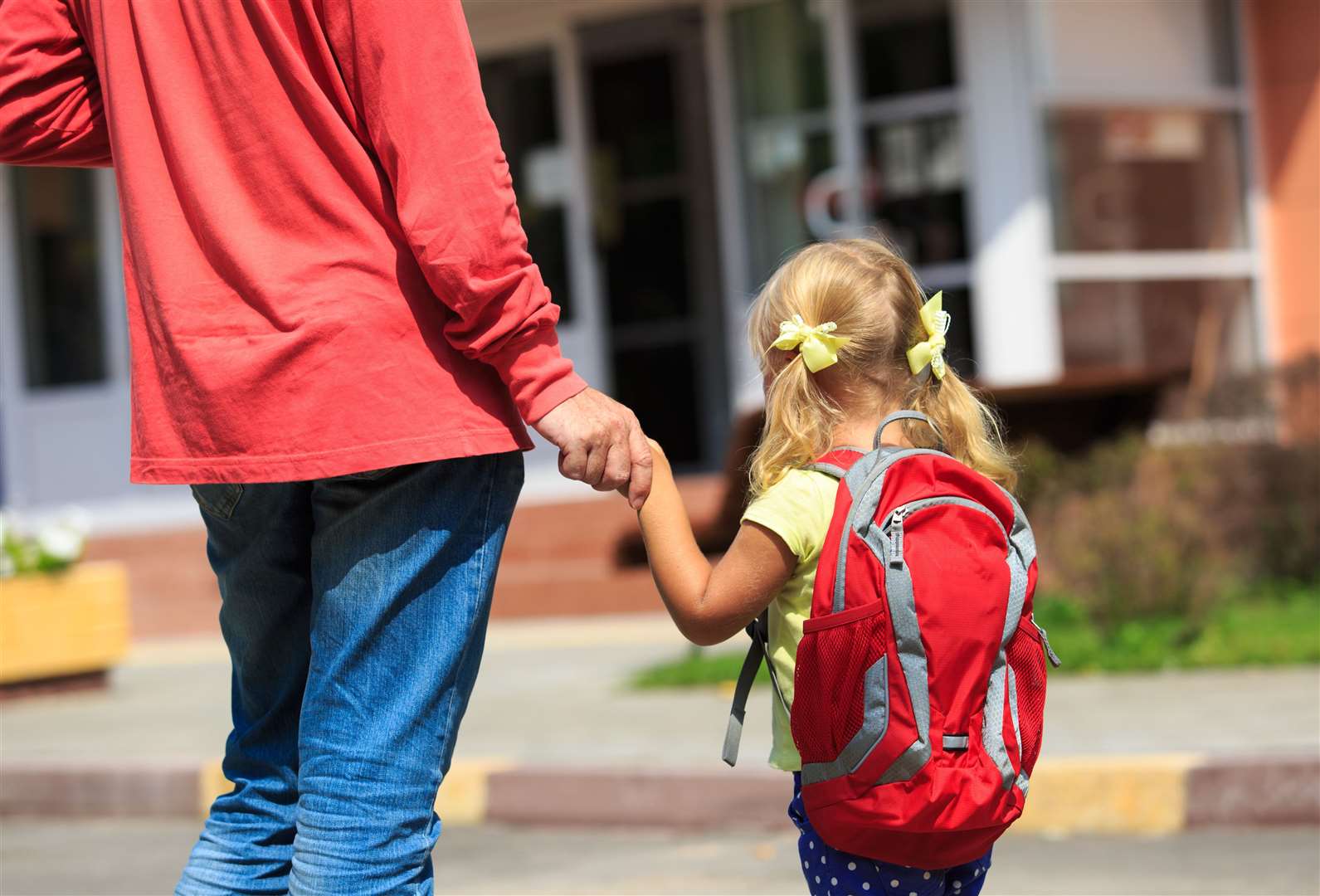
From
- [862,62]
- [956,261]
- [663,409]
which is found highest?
[862,62]

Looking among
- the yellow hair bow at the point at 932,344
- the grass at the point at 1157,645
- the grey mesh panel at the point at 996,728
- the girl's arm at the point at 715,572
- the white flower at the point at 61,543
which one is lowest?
the grass at the point at 1157,645

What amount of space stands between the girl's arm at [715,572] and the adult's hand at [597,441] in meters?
0.12

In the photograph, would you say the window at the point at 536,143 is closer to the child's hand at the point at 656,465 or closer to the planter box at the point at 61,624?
the planter box at the point at 61,624

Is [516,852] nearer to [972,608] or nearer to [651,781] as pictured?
[651,781]

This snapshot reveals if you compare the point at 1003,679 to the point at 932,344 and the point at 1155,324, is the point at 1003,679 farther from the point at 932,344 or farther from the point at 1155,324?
the point at 1155,324

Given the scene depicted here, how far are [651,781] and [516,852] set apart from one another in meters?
0.48

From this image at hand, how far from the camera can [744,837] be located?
16.2ft

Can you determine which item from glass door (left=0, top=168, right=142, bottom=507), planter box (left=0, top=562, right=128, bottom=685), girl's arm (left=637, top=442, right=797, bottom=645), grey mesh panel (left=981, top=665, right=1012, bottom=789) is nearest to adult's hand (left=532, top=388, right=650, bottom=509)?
girl's arm (left=637, top=442, right=797, bottom=645)

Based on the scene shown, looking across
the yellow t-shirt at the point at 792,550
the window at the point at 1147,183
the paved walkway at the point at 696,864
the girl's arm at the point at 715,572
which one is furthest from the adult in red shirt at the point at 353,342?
the window at the point at 1147,183

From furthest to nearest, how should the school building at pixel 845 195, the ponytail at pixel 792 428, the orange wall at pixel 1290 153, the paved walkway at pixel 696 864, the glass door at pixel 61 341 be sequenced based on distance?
the glass door at pixel 61 341, the orange wall at pixel 1290 153, the school building at pixel 845 195, the paved walkway at pixel 696 864, the ponytail at pixel 792 428

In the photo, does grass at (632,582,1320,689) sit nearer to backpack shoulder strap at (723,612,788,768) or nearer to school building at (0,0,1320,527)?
school building at (0,0,1320,527)

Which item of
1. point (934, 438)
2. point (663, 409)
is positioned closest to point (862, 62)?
point (663, 409)

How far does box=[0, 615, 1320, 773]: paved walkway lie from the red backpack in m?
2.72

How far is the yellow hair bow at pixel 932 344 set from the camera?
2537mm
